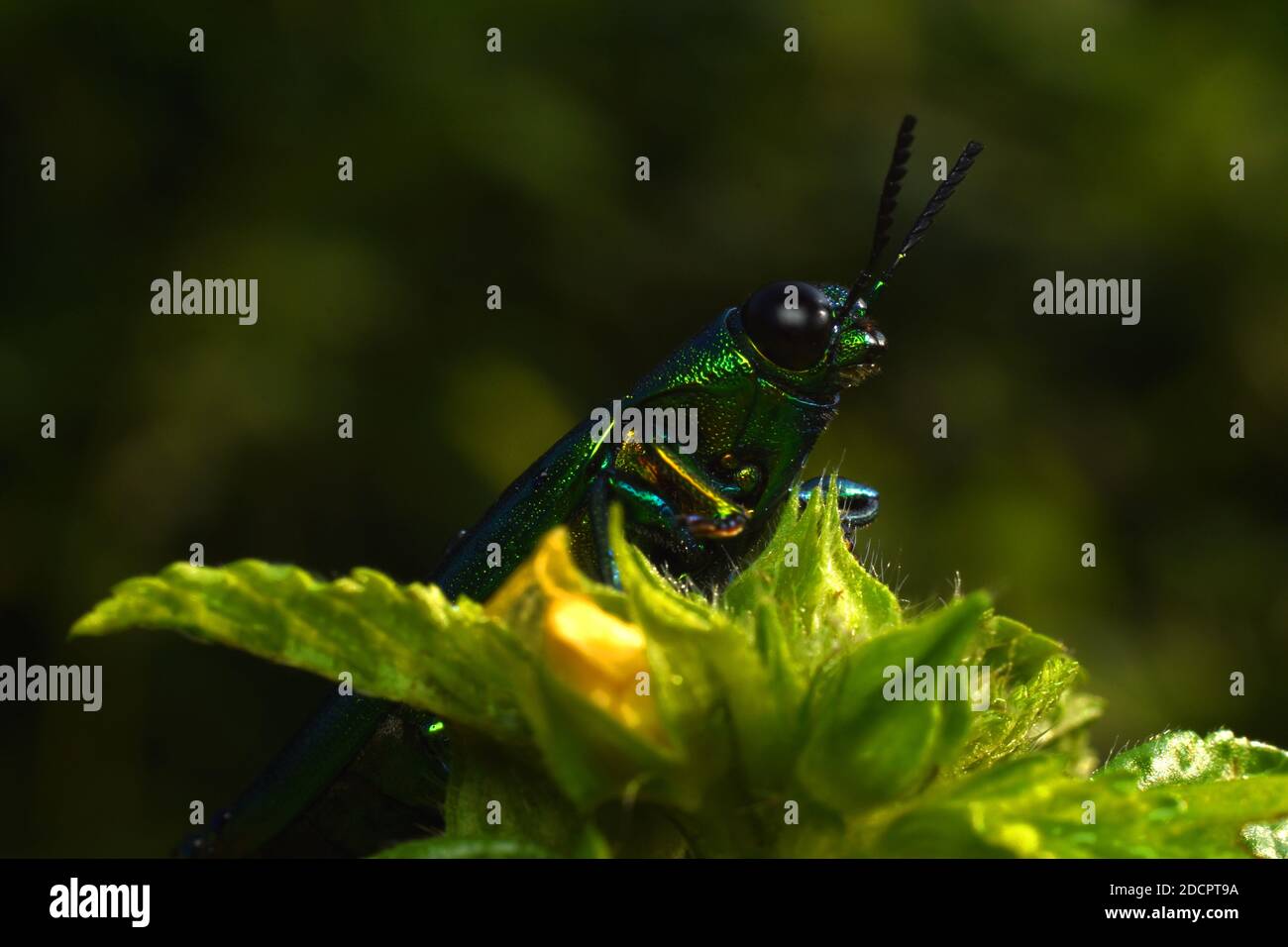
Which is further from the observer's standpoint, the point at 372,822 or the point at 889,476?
the point at 889,476

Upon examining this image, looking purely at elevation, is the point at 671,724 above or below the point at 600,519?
below

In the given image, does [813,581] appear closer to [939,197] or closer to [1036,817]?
[1036,817]

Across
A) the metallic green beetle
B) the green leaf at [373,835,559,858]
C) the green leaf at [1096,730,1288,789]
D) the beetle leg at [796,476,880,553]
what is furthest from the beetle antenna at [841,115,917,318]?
the green leaf at [373,835,559,858]

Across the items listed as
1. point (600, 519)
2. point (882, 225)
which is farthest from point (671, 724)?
point (882, 225)

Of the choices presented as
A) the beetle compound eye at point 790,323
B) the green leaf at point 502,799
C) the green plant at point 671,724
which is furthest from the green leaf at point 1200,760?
the green leaf at point 502,799

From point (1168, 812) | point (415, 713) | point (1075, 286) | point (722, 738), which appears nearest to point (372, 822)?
point (415, 713)

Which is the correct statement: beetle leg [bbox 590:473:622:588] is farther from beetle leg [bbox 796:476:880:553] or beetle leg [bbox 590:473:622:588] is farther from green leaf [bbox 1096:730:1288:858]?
green leaf [bbox 1096:730:1288:858]
